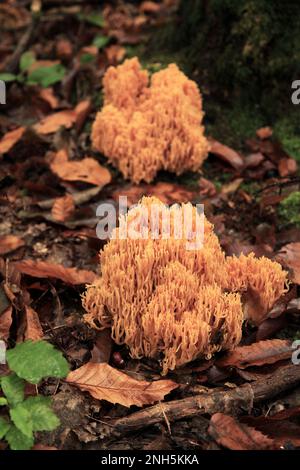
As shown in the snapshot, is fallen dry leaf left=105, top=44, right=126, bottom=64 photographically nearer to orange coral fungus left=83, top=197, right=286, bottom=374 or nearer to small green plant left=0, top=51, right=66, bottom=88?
small green plant left=0, top=51, right=66, bottom=88

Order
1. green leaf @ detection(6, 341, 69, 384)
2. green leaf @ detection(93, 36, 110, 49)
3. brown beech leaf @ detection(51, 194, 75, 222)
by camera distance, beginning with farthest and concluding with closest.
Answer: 1. green leaf @ detection(93, 36, 110, 49)
2. brown beech leaf @ detection(51, 194, 75, 222)
3. green leaf @ detection(6, 341, 69, 384)

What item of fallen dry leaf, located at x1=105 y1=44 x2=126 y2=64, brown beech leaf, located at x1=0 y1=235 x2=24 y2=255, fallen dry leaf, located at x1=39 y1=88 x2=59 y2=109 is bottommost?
brown beech leaf, located at x1=0 y1=235 x2=24 y2=255

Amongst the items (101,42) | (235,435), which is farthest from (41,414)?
(101,42)

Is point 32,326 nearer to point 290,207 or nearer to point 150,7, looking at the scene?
point 290,207

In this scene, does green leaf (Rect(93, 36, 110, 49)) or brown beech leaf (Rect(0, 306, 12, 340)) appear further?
green leaf (Rect(93, 36, 110, 49))

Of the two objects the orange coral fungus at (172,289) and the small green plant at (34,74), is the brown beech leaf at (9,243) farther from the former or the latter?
the small green plant at (34,74)

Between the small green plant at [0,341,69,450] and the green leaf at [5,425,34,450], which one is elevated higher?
the small green plant at [0,341,69,450]

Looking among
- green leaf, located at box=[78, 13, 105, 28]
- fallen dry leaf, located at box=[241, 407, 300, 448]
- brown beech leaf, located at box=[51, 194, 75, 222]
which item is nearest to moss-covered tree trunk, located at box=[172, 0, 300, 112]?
green leaf, located at box=[78, 13, 105, 28]

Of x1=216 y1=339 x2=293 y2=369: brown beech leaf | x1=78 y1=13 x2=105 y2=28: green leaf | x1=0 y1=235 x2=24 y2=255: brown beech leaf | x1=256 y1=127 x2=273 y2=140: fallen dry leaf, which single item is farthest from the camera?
x1=78 y1=13 x2=105 y2=28: green leaf

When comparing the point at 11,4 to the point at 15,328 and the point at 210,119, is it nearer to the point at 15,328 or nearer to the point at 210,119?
the point at 210,119
